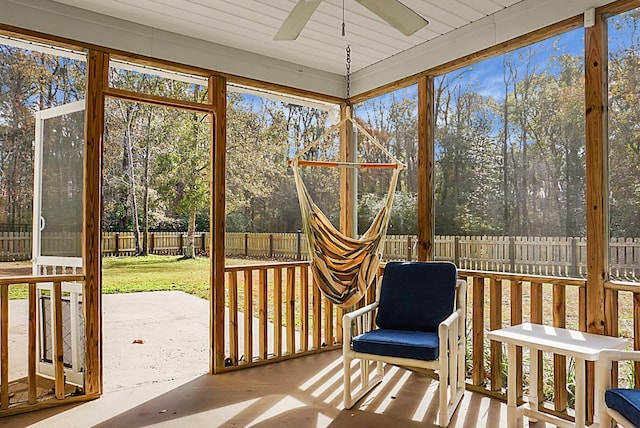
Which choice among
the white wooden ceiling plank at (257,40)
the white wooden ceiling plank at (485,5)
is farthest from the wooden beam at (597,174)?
the white wooden ceiling plank at (257,40)

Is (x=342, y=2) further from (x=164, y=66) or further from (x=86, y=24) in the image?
(x=86, y=24)

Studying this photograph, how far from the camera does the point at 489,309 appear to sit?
3328 mm

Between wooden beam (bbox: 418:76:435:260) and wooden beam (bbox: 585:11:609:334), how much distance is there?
1212 millimetres

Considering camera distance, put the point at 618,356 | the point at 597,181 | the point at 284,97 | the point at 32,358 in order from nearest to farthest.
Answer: the point at 618,356, the point at 597,181, the point at 32,358, the point at 284,97

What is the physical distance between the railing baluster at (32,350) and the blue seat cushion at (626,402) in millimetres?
3165

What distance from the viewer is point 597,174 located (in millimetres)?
2643

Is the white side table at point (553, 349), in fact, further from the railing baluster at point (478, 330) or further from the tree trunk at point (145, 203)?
the tree trunk at point (145, 203)

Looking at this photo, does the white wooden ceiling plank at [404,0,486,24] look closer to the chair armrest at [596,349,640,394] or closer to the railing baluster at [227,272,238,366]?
the chair armrest at [596,349,640,394]

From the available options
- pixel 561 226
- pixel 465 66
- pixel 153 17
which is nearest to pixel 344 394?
pixel 561 226

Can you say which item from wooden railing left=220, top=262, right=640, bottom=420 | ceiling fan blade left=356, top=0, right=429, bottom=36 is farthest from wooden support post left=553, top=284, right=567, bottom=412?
ceiling fan blade left=356, top=0, right=429, bottom=36

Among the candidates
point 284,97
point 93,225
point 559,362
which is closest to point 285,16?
point 284,97

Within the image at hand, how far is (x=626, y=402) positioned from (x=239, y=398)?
2.25 metres

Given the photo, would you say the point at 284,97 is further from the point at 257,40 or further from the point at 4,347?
the point at 4,347

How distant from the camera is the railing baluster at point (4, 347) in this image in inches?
110
